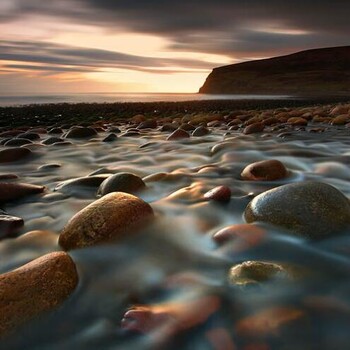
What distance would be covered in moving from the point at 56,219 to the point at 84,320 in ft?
4.70

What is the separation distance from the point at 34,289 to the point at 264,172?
9.20 feet

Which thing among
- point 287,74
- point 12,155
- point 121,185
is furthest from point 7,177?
point 287,74

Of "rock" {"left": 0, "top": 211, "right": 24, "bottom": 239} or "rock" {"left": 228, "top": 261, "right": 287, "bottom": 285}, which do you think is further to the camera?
"rock" {"left": 0, "top": 211, "right": 24, "bottom": 239}

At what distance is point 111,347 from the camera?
5.44 feet

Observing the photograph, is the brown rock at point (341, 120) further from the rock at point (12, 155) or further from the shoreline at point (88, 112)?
the shoreline at point (88, 112)

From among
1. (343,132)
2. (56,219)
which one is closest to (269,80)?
(343,132)

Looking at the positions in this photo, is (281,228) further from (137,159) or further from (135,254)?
(137,159)

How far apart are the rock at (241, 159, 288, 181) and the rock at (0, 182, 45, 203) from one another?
2.12m

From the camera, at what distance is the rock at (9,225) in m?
2.80

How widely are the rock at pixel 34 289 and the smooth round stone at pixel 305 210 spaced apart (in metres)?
1.36

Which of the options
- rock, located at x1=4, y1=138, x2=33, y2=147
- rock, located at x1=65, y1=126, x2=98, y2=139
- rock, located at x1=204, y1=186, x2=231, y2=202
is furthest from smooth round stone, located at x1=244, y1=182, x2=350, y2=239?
rock, located at x1=65, y1=126, x2=98, y2=139

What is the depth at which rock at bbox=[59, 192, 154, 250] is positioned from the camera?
101 inches

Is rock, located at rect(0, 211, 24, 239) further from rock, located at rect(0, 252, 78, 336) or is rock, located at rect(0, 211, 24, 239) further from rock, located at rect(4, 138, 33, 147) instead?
rock, located at rect(4, 138, 33, 147)

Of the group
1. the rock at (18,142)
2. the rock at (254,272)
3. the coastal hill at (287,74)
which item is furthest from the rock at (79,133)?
the coastal hill at (287,74)
